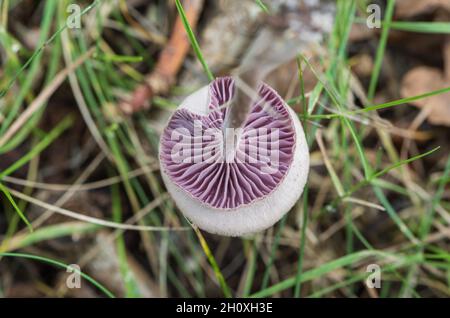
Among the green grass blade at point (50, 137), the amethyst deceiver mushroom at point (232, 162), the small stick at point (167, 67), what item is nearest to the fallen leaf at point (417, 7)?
the small stick at point (167, 67)

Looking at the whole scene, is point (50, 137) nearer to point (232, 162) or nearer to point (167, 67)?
point (167, 67)

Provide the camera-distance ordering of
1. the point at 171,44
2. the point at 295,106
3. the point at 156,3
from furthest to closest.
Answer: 1. the point at 156,3
2. the point at 171,44
3. the point at 295,106

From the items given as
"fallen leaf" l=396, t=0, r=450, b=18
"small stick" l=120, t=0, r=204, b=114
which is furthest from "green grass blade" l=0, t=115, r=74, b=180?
"fallen leaf" l=396, t=0, r=450, b=18

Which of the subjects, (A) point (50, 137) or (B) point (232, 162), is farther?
(A) point (50, 137)

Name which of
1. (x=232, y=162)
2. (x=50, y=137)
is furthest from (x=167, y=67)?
(x=232, y=162)

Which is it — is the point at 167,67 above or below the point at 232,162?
above

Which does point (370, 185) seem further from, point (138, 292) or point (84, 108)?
point (84, 108)

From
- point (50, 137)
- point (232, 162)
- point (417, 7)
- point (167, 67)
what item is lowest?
point (232, 162)

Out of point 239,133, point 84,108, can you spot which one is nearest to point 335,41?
point 239,133
